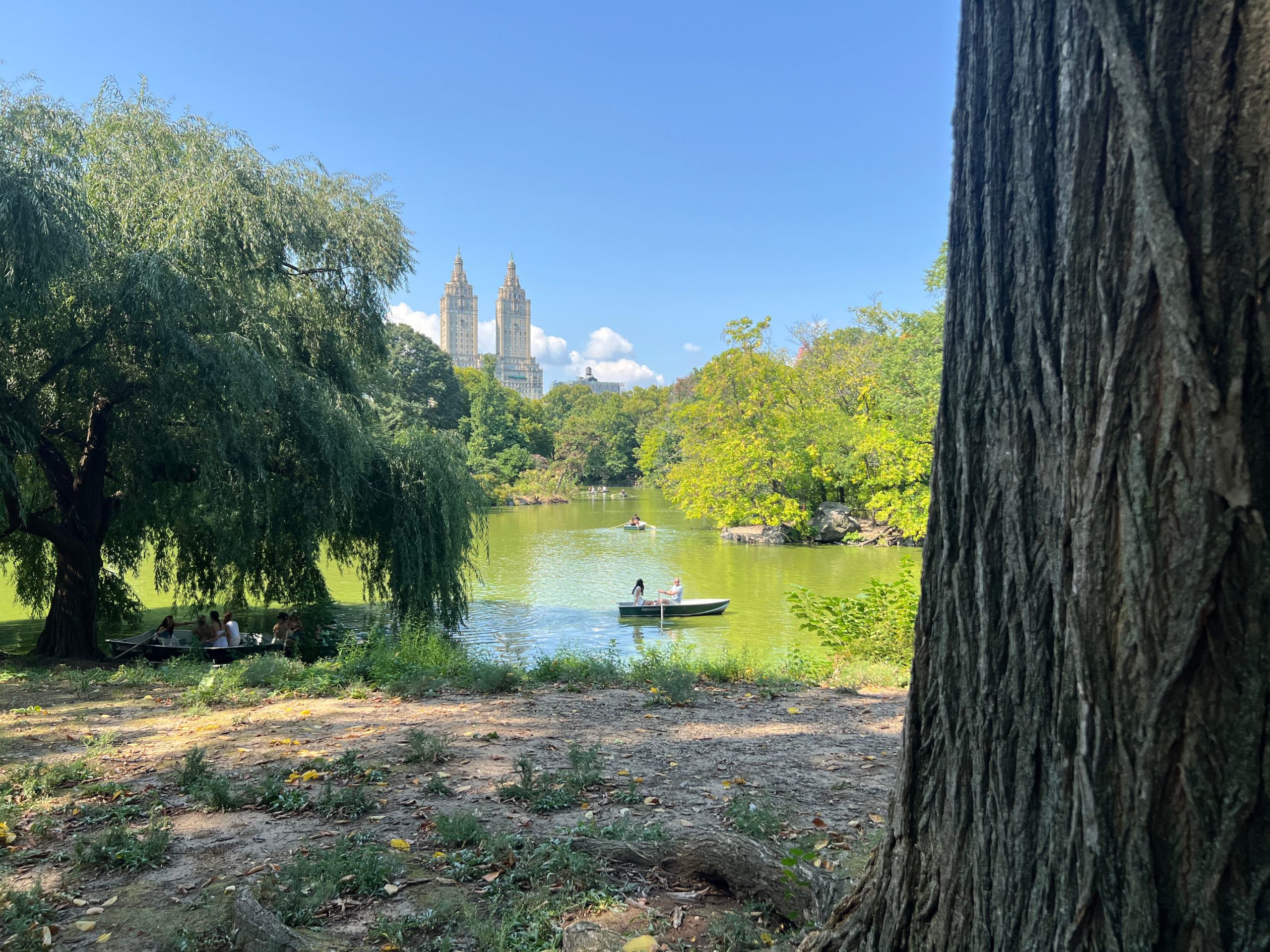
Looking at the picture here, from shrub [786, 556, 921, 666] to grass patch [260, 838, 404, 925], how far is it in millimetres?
7083

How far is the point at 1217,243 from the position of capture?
127cm

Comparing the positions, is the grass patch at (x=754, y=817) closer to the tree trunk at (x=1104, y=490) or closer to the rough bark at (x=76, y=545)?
the tree trunk at (x=1104, y=490)

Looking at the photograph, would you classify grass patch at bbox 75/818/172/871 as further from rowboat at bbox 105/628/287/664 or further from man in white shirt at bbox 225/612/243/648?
man in white shirt at bbox 225/612/243/648

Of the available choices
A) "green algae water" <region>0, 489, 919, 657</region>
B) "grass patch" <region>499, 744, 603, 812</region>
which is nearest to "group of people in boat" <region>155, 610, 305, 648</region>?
"green algae water" <region>0, 489, 919, 657</region>

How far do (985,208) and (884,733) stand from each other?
15.6ft

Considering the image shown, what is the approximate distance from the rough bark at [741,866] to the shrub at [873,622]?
263 inches

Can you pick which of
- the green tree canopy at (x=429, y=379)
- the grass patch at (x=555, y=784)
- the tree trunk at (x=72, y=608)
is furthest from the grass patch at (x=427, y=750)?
the green tree canopy at (x=429, y=379)

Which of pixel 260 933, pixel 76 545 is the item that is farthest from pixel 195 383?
pixel 260 933

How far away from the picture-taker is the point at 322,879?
9.04ft

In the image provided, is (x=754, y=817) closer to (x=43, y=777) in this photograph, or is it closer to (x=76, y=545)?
(x=43, y=777)

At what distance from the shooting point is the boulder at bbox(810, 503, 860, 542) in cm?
2777

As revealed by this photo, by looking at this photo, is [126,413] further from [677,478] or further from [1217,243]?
[677,478]

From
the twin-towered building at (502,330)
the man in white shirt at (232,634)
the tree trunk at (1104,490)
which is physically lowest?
the man in white shirt at (232,634)

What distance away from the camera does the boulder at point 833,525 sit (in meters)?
27.8
